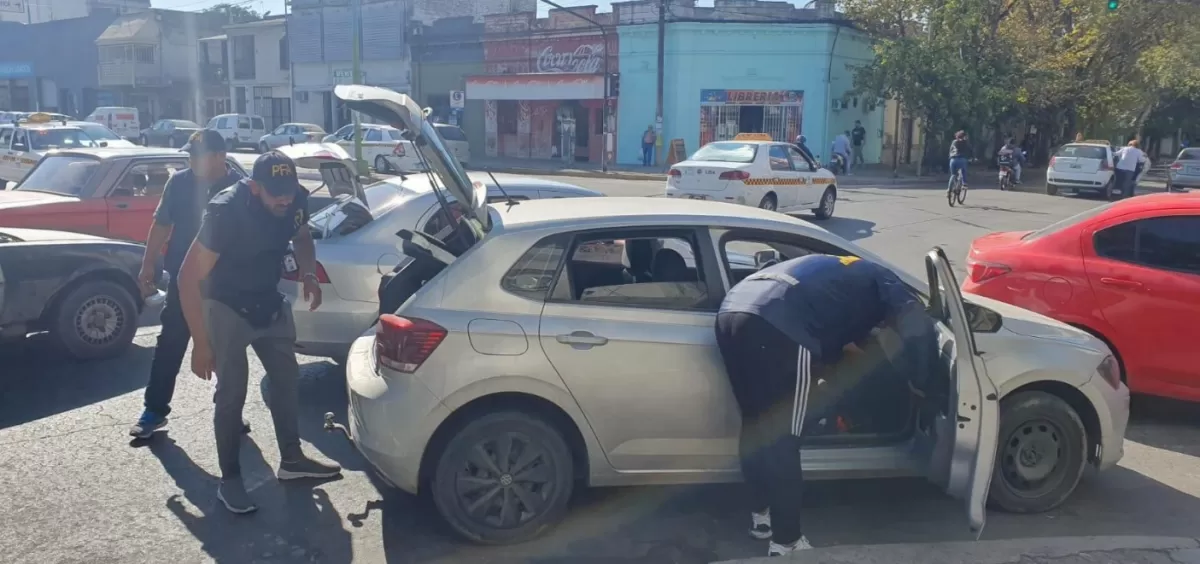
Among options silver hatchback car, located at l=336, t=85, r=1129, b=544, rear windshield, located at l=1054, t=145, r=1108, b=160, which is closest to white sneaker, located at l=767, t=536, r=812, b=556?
silver hatchback car, located at l=336, t=85, r=1129, b=544

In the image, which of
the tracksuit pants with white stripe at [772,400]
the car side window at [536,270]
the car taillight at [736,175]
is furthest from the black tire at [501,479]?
the car taillight at [736,175]

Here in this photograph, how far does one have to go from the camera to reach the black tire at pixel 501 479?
4297mm

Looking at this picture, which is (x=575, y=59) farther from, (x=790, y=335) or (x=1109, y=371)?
(x=790, y=335)

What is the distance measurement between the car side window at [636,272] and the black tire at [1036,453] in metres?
1.63

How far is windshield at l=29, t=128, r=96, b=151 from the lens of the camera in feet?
67.1

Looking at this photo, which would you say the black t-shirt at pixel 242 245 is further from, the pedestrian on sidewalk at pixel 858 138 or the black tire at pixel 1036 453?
the pedestrian on sidewalk at pixel 858 138

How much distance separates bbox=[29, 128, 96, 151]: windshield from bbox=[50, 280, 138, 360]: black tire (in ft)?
48.8

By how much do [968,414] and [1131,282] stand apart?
2.97 m

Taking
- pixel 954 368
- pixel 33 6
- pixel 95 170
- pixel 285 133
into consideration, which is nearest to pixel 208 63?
pixel 285 133

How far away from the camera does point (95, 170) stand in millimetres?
10328

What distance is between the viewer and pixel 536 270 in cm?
443

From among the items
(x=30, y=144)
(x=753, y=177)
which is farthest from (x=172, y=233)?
(x=30, y=144)

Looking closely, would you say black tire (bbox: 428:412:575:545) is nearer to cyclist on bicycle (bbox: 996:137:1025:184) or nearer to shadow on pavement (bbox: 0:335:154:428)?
shadow on pavement (bbox: 0:335:154:428)

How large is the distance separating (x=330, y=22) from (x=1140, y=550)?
47.0m
